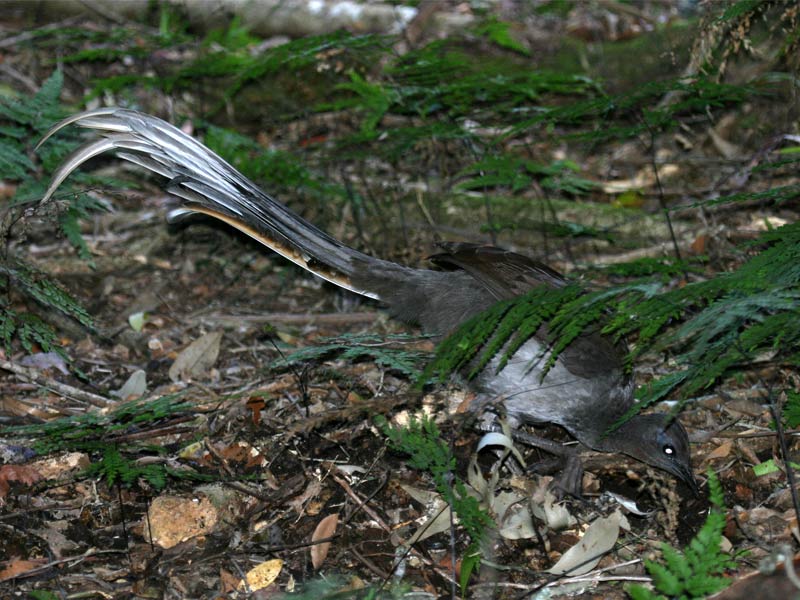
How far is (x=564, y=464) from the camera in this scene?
3.85 m

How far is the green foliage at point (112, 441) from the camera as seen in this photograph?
129 inches

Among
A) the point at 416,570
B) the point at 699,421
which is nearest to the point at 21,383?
the point at 416,570

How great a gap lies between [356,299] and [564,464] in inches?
72.1

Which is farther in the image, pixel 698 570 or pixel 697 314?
pixel 697 314

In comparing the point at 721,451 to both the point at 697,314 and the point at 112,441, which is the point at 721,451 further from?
the point at 112,441

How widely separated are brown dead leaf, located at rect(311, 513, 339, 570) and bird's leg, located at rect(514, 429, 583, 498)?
0.99 meters

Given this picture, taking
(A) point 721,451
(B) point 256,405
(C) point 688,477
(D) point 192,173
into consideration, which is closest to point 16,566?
(B) point 256,405

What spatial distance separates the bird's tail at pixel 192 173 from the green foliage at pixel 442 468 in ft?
3.62

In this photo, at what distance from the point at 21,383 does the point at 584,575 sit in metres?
2.93

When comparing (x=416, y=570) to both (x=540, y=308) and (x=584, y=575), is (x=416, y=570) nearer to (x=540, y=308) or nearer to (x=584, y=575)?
(x=584, y=575)

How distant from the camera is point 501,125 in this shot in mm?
5289

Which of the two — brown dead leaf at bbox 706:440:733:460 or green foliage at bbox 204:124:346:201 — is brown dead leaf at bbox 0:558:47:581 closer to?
green foliage at bbox 204:124:346:201

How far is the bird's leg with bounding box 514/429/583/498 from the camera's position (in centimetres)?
367

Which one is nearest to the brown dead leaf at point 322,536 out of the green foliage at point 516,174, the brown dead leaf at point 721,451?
the brown dead leaf at point 721,451
